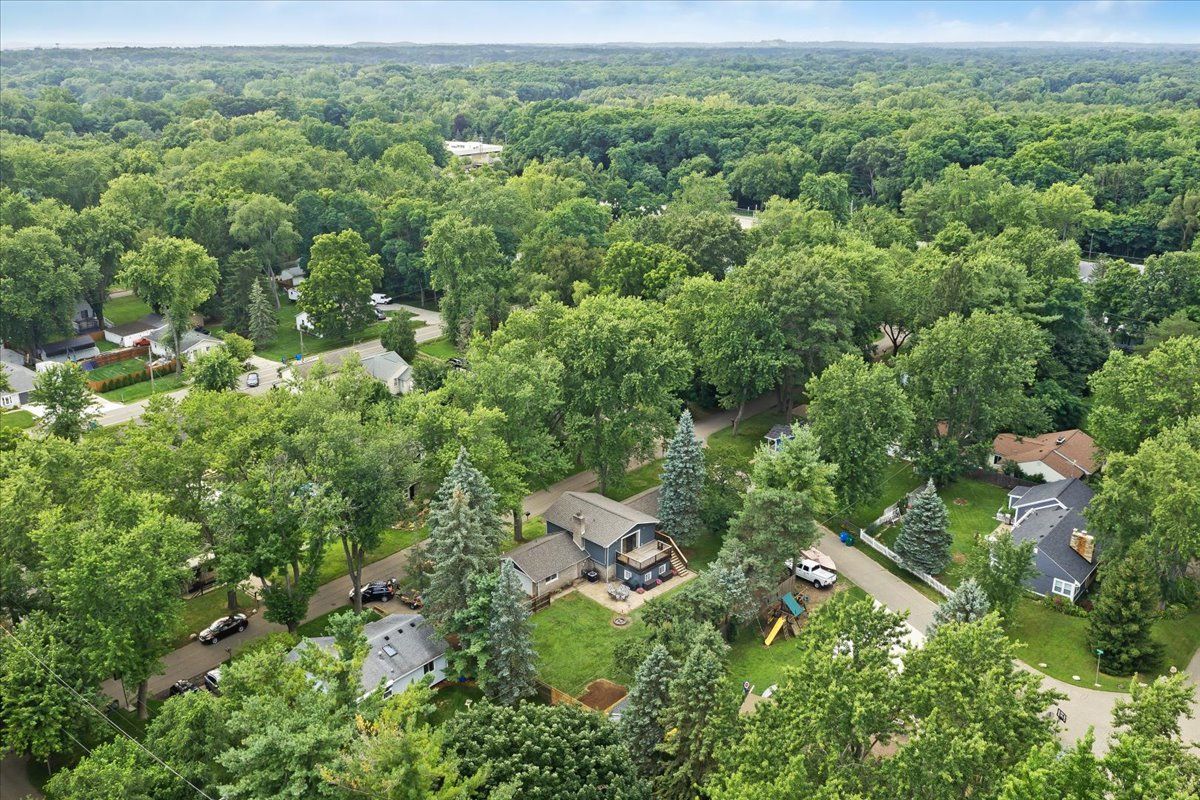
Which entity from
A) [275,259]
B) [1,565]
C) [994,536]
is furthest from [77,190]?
[994,536]

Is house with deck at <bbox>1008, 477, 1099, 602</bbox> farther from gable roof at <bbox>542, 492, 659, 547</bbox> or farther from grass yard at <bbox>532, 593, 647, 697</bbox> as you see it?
grass yard at <bbox>532, 593, 647, 697</bbox>

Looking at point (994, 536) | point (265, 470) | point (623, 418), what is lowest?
point (994, 536)

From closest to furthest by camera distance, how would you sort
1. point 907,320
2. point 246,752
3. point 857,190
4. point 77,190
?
point 246,752 < point 907,320 < point 77,190 < point 857,190

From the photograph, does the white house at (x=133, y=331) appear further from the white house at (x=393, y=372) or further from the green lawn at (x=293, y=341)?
the white house at (x=393, y=372)

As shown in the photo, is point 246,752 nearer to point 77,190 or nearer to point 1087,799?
point 1087,799

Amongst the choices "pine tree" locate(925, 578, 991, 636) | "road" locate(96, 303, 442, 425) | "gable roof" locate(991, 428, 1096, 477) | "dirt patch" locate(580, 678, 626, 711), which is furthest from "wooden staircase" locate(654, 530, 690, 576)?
"road" locate(96, 303, 442, 425)

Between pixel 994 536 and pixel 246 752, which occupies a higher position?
pixel 246 752

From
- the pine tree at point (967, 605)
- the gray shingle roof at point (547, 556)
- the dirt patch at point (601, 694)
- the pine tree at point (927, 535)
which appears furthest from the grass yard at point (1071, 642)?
the gray shingle roof at point (547, 556)

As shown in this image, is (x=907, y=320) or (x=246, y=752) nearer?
(x=246, y=752)
